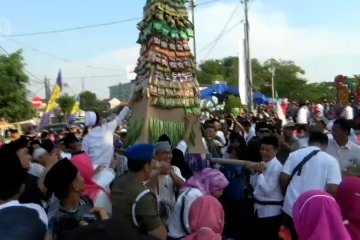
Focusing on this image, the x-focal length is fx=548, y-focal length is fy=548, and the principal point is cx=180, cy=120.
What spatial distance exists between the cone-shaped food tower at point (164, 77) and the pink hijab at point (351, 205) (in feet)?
13.7

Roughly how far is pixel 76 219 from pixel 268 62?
7176 cm

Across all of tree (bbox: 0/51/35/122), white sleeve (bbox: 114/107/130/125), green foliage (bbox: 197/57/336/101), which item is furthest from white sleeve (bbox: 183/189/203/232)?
green foliage (bbox: 197/57/336/101)

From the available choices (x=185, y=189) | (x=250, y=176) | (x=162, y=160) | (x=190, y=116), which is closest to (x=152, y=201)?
(x=185, y=189)

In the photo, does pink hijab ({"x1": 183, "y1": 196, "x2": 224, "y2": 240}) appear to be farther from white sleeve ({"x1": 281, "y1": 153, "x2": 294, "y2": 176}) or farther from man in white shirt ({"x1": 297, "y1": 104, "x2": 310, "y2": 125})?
man in white shirt ({"x1": 297, "y1": 104, "x2": 310, "y2": 125})

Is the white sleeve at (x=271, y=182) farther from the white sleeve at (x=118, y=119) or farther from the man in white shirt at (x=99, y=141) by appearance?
the white sleeve at (x=118, y=119)

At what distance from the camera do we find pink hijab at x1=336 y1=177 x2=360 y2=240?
13.0 ft

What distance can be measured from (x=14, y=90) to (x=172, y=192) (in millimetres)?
27471

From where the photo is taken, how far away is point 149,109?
8.02 m

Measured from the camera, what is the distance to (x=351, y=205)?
4.00 m

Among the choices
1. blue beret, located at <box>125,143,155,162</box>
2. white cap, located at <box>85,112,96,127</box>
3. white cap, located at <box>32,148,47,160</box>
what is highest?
white cap, located at <box>85,112,96,127</box>

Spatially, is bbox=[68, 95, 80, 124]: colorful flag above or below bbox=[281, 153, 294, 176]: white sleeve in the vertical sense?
below

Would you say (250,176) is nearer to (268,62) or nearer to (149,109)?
(149,109)

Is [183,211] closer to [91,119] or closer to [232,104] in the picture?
[91,119]

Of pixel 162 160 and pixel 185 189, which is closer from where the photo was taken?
pixel 185 189
